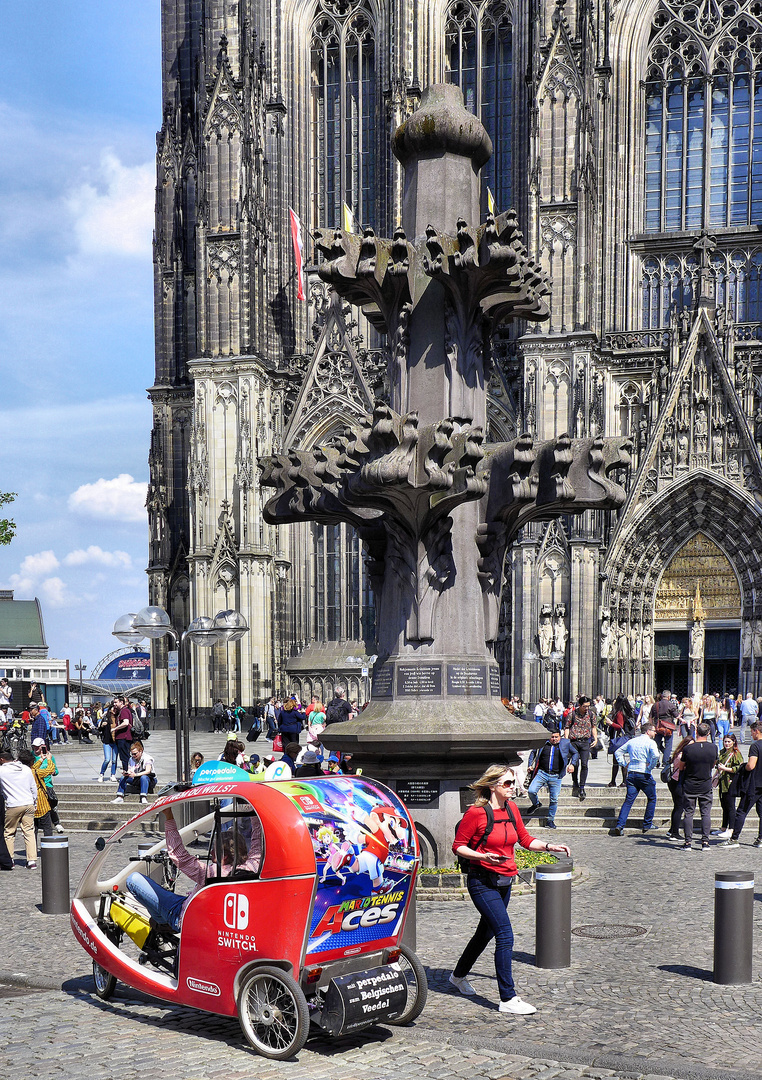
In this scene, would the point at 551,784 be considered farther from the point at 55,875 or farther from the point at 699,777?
the point at 55,875

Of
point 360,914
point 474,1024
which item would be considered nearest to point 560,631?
point 474,1024

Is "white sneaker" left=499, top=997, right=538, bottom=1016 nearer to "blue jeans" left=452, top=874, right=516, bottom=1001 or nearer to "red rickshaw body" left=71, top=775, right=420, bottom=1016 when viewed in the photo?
"blue jeans" left=452, top=874, right=516, bottom=1001

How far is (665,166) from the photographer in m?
A: 38.9

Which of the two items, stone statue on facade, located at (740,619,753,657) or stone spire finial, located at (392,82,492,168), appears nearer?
stone spire finial, located at (392,82,492,168)

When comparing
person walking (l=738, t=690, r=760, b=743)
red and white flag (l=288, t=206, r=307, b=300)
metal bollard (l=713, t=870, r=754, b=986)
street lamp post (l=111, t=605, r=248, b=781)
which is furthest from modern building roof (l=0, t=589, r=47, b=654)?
metal bollard (l=713, t=870, r=754, b=986)

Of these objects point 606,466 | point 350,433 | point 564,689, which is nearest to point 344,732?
point 350,433

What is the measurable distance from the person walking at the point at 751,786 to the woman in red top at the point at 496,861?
25.7 feet

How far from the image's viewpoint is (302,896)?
666 centimetres

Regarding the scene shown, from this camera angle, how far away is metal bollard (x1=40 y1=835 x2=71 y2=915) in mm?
11039

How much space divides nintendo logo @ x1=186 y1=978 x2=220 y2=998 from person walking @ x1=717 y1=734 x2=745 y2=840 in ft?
30.7

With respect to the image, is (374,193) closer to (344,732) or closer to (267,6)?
(267,6)

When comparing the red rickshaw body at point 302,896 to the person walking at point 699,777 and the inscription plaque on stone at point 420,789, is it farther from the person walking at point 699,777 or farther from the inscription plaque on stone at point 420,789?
the person walking at point 699,777

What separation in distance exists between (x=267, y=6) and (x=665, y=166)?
44.2 ft

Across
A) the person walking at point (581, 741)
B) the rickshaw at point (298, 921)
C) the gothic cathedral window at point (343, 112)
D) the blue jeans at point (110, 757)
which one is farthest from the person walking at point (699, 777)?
the gothic cathedral window at point (343, 112)
